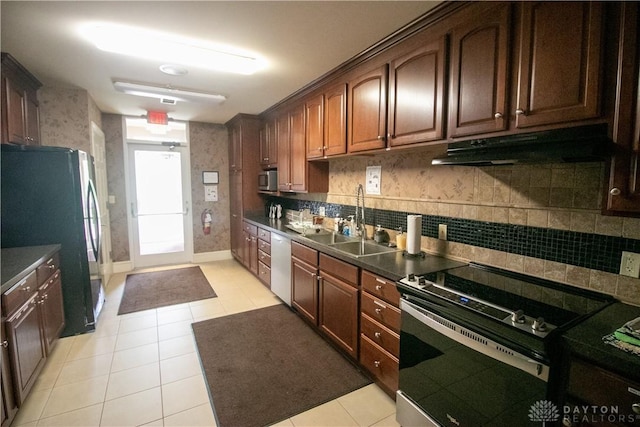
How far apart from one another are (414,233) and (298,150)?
187cm

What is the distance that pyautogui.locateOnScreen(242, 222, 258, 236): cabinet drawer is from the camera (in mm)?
4340

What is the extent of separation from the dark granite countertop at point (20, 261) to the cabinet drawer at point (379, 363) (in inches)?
86.6

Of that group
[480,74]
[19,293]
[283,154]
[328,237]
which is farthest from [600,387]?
[283,154]

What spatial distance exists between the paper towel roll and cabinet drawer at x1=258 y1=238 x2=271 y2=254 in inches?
80.9

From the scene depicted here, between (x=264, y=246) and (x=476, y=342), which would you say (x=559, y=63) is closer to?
(x=476, y=342)

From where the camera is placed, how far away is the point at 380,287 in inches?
79.4

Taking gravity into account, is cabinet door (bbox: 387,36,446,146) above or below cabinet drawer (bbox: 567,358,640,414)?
above

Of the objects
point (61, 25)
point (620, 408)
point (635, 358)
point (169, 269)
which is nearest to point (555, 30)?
point (635, 358)

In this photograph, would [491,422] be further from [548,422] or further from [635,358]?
[635,358]

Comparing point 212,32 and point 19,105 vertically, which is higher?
point 212,32

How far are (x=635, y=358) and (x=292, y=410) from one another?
1.74 m

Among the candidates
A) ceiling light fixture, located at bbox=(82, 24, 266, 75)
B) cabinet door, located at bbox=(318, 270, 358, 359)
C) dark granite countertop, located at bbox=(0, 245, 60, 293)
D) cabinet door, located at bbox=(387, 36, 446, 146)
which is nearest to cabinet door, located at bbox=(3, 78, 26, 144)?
dark granite countertop, located at bbox=(0, 245, 60, 293)

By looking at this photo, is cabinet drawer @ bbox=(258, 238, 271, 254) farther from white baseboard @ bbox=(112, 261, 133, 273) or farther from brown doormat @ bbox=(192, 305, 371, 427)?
white baseboard @ bbox=(112, 261, 133, 273)

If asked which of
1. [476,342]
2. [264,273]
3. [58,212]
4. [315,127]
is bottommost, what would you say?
[264,273]
